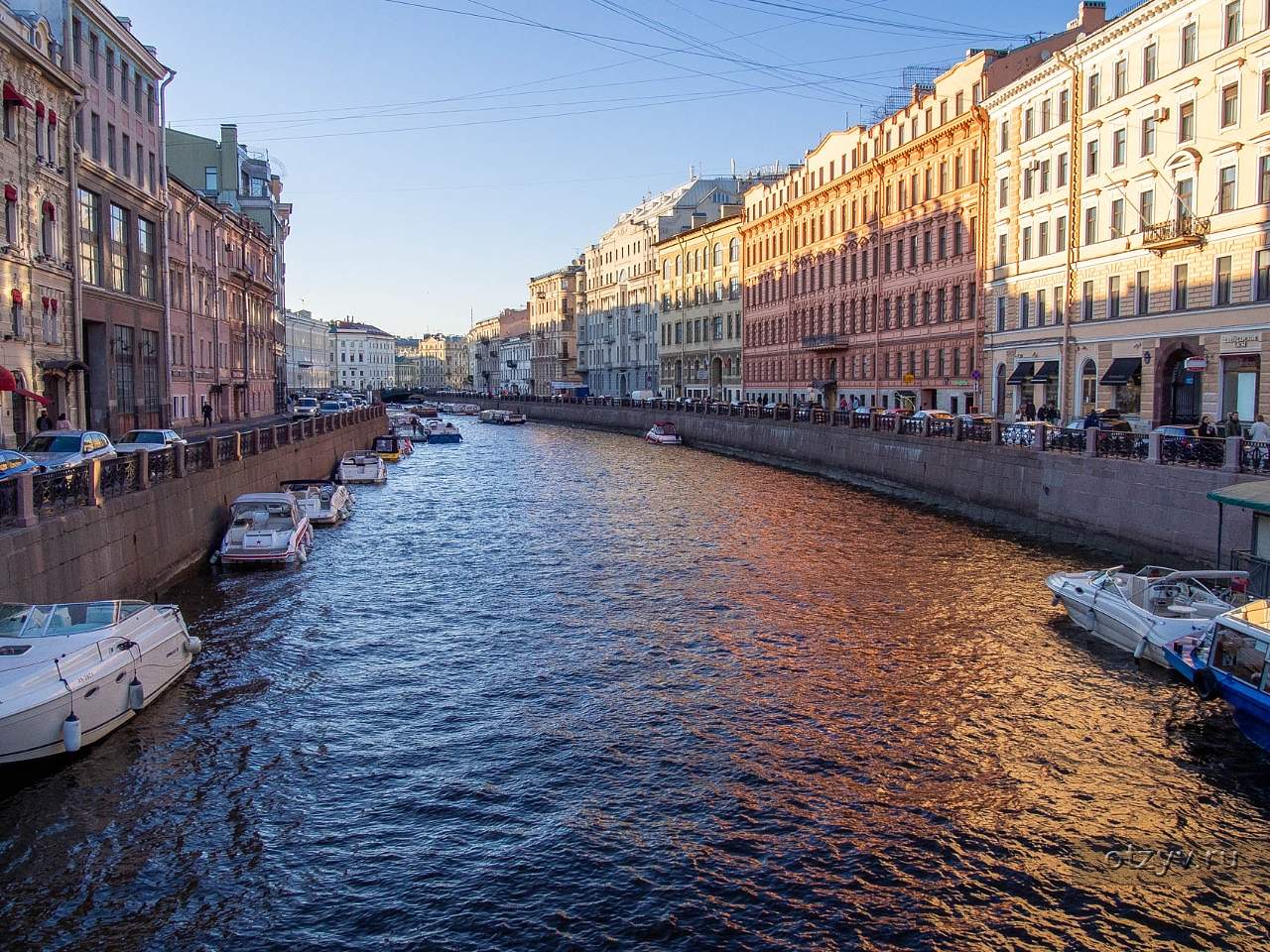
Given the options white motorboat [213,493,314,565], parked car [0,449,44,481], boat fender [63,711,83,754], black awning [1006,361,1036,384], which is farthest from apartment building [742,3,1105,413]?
boat fender [63,711,83,754]

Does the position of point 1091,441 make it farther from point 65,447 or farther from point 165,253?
point 165,253

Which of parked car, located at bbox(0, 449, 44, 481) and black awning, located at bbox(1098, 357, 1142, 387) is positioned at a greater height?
black awning, located at bbox(1098, 357, 1142, 387)

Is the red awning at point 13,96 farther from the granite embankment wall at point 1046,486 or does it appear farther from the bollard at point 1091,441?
the bollard at point 1091,441

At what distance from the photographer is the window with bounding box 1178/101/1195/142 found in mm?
34866

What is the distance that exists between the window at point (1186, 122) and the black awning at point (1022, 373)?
12289 millimetres

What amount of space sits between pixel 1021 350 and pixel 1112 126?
33.9 feet

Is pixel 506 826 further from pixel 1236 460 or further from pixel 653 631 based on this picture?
pixel 1236 460

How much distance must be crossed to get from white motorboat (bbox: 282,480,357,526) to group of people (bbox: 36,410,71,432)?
670 centimetres

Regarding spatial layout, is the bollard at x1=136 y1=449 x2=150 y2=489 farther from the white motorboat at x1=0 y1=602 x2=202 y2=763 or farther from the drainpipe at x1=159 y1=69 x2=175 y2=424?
the drainpipe at x1=159 y1=69 x2=175 y2=424

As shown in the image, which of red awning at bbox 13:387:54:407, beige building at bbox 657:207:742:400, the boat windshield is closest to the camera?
the boat windshield

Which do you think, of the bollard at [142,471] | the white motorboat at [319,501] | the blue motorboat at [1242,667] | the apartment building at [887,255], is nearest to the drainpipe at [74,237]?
the white motorboat at [319,501]

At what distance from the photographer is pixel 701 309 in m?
94.7

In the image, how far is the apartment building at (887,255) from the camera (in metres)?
52.2

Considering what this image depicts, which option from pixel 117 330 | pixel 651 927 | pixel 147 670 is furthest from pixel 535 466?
pixel 651 927
